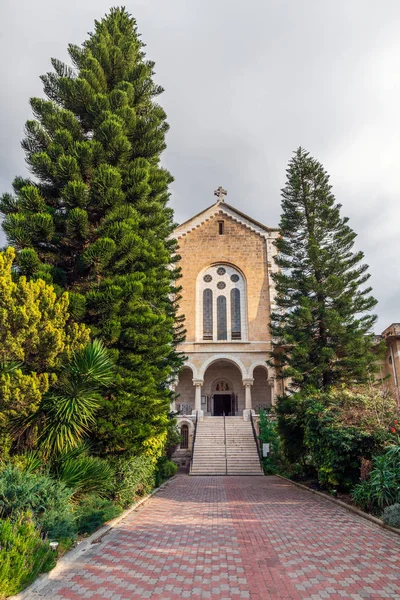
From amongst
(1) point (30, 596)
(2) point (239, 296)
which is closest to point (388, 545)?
(1) point (30, 596)

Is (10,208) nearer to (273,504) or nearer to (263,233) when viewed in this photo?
(273,504)

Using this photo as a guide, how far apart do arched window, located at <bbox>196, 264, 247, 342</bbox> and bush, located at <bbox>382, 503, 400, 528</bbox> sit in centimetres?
1667

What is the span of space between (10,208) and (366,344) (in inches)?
477

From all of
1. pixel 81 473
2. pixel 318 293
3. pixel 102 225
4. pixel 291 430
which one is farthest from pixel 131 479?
pixel 318 293

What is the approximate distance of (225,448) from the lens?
1817 centimetres

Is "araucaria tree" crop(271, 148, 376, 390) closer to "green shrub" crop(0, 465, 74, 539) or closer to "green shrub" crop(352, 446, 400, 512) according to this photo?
"green shrub" crop(352, 446, 400, 512)

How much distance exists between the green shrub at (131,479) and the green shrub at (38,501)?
279cm

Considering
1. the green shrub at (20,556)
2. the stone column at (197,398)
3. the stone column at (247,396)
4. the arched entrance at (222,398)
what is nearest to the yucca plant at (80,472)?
the green shrub at (20,556)

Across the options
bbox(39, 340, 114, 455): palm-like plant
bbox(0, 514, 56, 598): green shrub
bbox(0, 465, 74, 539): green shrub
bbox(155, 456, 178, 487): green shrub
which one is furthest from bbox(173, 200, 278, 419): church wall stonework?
bbox(0, 514, 56, 598): green shrub

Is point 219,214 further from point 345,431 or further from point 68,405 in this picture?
point 68,405

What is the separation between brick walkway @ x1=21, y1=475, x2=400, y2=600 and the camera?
12.8 ft

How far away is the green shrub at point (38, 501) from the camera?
4.93 meters

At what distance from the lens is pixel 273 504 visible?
9.01 metres

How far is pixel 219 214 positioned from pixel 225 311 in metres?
6.82
